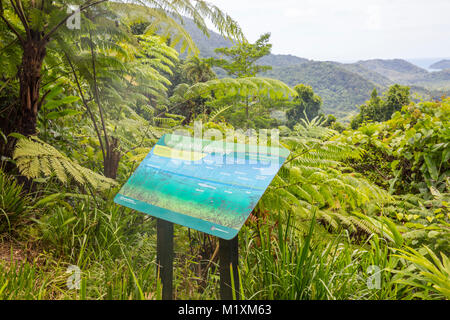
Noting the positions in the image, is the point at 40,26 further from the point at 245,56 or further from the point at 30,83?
the point at 245,56

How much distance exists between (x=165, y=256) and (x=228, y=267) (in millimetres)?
344

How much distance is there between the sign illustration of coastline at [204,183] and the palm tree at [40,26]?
1.21 meters

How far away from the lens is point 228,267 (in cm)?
104

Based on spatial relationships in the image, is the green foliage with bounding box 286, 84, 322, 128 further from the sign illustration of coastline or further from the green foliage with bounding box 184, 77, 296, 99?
the sign illustration of coastline

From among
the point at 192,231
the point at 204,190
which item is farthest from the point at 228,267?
the point at 192,231

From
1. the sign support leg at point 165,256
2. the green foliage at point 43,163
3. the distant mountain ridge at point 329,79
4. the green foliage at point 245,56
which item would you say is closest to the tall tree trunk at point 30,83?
the green foliage at point 43,163

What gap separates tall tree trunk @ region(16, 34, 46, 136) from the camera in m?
1.99

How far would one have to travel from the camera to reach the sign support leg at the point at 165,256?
4.03 feet

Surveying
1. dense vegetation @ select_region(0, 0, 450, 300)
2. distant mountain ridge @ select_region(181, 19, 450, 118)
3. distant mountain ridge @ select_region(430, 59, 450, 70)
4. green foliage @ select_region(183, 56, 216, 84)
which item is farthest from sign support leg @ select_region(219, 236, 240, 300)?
distant mountain ridge @ select_region(181, 19, 450, 118)

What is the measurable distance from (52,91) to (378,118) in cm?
1087

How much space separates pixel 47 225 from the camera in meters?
1.81

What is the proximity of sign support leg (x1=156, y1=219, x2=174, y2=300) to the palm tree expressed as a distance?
1.48 metres
